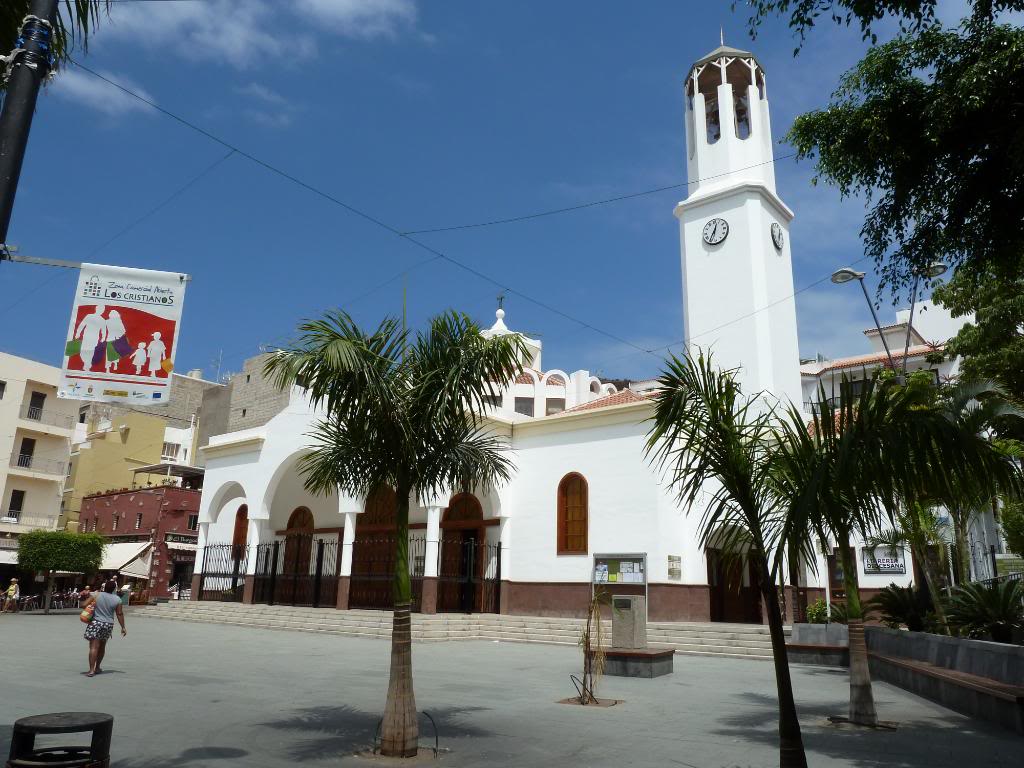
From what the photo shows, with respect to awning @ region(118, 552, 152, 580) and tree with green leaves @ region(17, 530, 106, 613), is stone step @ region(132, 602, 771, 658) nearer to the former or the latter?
tree with green leaves @ region(17, 530, 106, 613)

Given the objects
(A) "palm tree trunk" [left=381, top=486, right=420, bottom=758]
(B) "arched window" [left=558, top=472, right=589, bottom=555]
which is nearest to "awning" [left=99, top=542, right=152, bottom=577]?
(B) "arched window" [left=558, top=472, right=589, bottom=555]

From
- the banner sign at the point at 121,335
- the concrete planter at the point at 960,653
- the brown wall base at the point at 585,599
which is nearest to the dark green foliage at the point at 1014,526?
the concrete planter at the point at 960,653

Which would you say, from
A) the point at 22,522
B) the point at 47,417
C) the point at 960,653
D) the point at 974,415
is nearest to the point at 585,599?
the point at 960,653

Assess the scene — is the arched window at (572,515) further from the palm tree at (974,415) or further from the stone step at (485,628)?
the palm tree at (974,415)

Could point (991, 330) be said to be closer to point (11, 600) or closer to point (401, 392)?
point (401, 392)

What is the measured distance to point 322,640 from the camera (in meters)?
18.7

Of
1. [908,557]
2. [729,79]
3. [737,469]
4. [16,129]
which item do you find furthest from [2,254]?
[729,79]

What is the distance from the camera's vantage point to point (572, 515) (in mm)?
22797

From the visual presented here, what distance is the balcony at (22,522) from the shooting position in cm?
3662

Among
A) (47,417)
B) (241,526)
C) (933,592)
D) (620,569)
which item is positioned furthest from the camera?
→ (47,417)

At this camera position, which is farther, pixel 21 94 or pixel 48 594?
pixel 48 594

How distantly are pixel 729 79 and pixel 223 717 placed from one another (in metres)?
24.1

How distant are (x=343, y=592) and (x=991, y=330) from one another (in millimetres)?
17707

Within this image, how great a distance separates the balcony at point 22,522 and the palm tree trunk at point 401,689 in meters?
36.0
